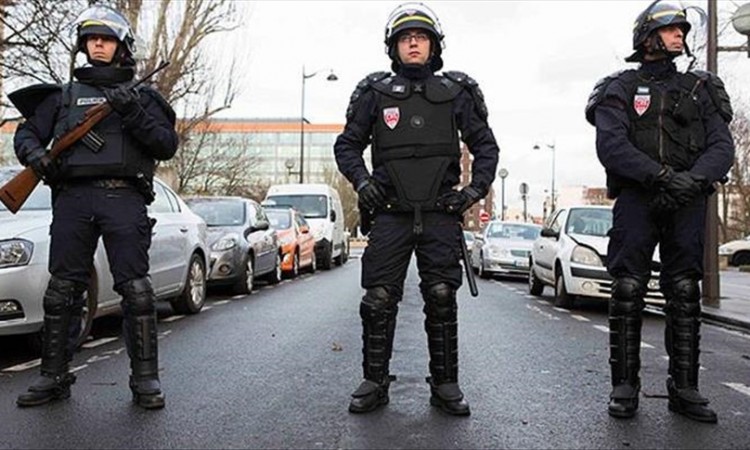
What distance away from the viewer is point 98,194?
171 inches

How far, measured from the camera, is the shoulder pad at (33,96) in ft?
14.6

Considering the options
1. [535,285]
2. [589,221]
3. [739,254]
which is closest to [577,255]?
[589,221]

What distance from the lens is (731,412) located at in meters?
4.46

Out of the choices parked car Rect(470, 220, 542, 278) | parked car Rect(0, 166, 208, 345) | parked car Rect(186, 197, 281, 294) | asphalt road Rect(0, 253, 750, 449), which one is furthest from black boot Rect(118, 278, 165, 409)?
parked car Rect(470, 220, 542, 278)

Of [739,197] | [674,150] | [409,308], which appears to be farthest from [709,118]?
[739,197]

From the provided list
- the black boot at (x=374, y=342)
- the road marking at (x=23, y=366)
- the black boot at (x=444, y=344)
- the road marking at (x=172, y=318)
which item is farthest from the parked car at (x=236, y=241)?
the black boot at (x=444, y=344)

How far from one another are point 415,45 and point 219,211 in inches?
347

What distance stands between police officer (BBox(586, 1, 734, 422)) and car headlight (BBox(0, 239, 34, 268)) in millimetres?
3837

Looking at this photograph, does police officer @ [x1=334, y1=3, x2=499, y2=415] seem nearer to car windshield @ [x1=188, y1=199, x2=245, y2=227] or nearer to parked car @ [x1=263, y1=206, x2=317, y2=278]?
car windshield @ [x1=188, y1=199, x2=245, y2=227]

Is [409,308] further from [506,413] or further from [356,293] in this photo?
[506,413]

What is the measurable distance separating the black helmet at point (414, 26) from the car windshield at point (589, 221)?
272 inches

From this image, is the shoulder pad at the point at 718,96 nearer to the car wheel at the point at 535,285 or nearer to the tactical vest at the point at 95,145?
the tactical vest at the point at 95,145

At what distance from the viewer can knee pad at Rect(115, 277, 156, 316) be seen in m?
4.36

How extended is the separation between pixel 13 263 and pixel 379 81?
294 centimetres
